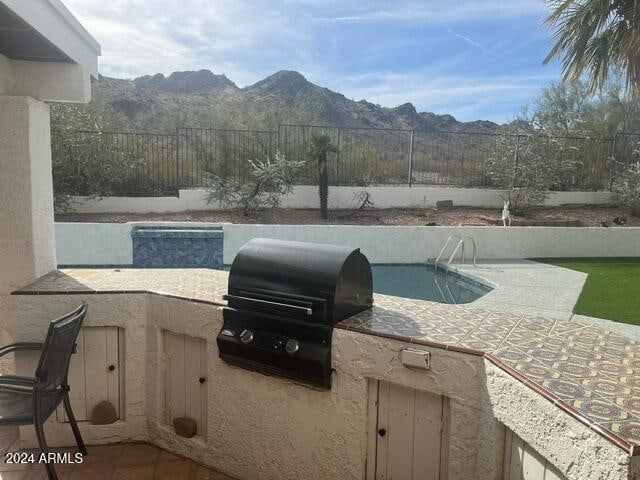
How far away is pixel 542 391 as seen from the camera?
204 cm

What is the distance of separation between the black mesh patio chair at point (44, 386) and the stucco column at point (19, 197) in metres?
0.84

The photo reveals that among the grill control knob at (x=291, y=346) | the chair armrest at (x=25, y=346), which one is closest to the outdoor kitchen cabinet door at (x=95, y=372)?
the chair armrest at (x=25, y=346)

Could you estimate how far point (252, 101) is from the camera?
41.4 meters

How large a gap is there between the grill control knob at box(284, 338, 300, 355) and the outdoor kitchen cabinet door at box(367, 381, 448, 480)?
20.4 inches

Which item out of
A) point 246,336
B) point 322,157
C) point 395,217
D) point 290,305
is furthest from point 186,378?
point 395,217

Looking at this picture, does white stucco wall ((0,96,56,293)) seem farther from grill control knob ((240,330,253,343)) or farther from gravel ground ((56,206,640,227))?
gravel ground ((56,206,640,227))

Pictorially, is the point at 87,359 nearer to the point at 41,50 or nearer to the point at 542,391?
the point at 41,50

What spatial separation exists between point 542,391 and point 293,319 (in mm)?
1473

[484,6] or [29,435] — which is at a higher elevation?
[484,6]

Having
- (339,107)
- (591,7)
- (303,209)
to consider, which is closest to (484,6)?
(591,7)

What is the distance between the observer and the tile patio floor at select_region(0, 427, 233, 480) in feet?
11.3

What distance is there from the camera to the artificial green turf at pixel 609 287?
7.25m

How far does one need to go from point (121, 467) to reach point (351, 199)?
531 inches

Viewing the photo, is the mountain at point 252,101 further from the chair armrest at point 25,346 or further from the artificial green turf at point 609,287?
the chair armrest at point 25,346
